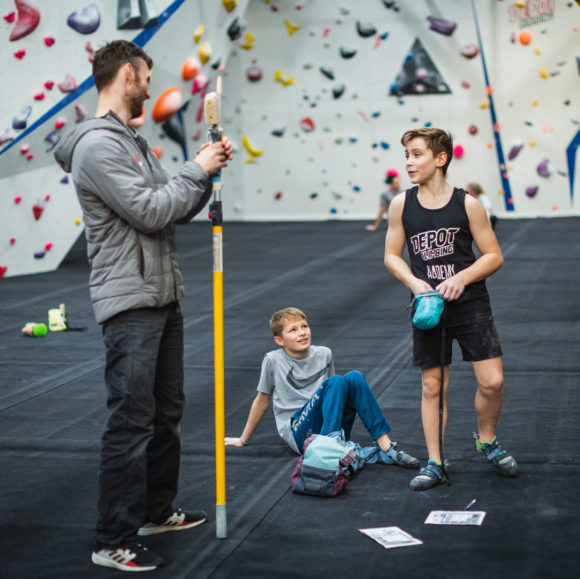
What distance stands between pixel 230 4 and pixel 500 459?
12.9m

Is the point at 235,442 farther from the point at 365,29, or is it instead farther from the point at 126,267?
the point at 365,29

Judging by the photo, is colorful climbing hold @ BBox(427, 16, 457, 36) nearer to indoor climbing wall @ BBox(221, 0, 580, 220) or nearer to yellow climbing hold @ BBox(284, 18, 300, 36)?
indoor climbing wall @ BBox(221, 0, 580, 220)

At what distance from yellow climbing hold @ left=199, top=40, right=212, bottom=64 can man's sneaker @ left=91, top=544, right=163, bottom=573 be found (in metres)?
12.7

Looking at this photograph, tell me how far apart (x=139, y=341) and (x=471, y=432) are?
226 cm

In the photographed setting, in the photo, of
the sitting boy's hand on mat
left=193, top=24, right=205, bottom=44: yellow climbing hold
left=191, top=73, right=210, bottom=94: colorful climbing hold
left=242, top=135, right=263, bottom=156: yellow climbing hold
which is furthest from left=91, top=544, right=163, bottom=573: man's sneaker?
left=242, top=135, right=263, bottom=156: yellow climbing hold

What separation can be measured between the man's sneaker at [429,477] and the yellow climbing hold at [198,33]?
11872 mm

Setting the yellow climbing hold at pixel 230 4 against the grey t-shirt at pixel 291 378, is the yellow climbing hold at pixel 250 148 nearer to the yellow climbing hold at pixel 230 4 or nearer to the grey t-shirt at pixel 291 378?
the yellow climbing hold at pixel 230 4

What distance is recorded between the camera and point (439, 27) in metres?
19.6

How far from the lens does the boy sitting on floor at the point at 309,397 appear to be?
439 cm

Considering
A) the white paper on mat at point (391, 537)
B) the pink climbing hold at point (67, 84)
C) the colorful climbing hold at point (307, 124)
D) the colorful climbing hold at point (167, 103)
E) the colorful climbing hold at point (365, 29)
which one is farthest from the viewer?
the colorful climbing hold at point (307, 124)

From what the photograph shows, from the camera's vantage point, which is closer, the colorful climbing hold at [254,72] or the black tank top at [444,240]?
the black tank top at [444,240]

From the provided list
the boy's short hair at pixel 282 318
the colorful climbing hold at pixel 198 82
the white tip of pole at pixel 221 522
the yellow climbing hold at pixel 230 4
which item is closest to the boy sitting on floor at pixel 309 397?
the boy's short hair at pixel 282 318

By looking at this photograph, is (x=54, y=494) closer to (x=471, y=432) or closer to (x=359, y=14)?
(x=471, y=432)

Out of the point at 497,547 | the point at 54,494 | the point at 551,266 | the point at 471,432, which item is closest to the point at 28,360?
the point at 54,494
